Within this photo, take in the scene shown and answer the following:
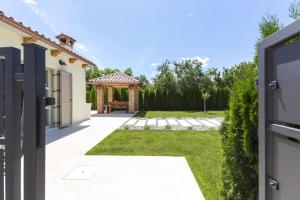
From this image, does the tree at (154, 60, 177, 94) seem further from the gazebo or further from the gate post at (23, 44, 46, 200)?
the gate post at (23, 44, 46, 200)

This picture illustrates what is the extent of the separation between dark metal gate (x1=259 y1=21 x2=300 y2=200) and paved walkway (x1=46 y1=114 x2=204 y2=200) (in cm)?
215

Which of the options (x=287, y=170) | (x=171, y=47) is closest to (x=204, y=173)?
(x=287, y=170)

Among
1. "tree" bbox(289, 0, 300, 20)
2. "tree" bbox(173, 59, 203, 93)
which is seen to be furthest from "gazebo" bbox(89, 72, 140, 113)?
"tree" bbox(289, 0, 300, 20)

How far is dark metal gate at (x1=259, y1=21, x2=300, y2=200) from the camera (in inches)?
52.7

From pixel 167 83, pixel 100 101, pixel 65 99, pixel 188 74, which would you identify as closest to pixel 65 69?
pixel 65 99

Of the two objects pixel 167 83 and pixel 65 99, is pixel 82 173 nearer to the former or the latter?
pixel 65 99

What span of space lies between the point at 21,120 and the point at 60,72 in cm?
941

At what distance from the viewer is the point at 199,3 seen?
1941 cm


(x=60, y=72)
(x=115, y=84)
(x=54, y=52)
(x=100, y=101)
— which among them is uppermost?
(x=54, y=52)

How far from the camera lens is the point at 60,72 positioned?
35.4 ft

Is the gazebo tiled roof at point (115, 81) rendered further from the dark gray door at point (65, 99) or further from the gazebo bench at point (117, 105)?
the dark gray door at point (65, 99)

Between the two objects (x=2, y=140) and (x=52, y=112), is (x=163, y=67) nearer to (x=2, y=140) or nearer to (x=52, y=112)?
(x=52, y=112)

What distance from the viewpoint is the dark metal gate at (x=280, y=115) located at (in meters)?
1.34

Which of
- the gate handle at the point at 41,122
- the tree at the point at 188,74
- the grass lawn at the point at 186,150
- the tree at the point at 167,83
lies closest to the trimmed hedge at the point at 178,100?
the tree at the point at 167,83
